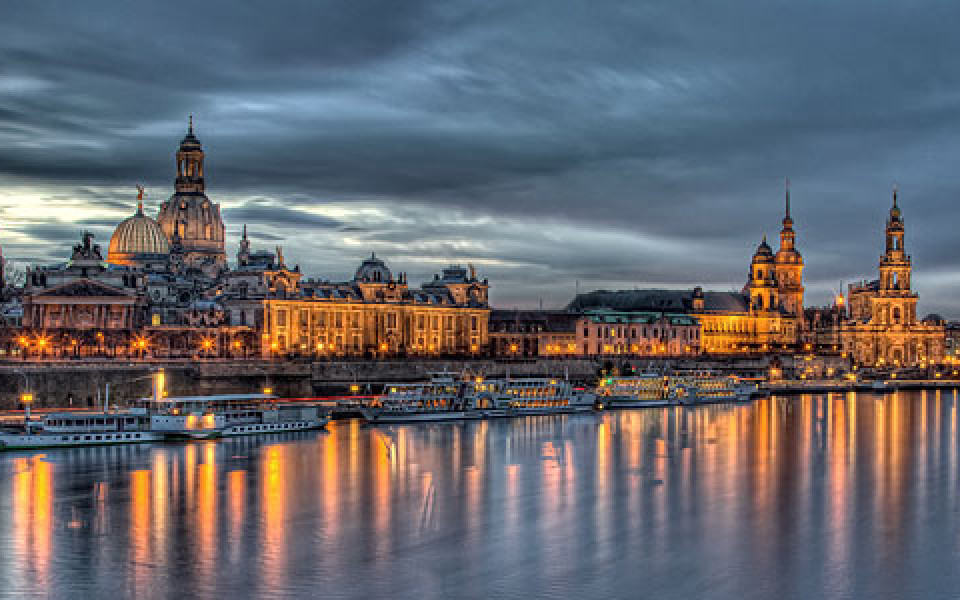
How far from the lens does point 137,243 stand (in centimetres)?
15850

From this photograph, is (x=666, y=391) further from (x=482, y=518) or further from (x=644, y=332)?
(x=482, y=518)

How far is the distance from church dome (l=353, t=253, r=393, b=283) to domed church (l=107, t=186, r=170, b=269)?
27.3 m

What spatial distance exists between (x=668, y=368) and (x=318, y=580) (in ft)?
381

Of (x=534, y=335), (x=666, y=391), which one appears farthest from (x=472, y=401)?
(x=534, y=335)

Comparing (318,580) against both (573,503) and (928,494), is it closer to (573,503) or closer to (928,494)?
(573,503)

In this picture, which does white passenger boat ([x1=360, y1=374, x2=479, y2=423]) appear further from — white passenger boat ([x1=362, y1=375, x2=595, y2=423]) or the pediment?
the pediment

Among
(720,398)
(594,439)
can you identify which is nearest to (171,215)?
(720,398)

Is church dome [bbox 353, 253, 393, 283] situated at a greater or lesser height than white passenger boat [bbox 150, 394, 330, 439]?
greater

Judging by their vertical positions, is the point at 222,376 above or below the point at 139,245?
below

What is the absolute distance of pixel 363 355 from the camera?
135 metres

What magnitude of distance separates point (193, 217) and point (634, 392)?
247 feet

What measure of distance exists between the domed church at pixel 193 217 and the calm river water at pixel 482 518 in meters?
88.2

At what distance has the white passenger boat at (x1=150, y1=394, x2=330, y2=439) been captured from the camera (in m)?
79.4

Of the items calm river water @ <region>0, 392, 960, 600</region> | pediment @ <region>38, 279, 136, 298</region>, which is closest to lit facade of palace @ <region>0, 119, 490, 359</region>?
pediment @ <region>38, 279, 136, 298</region>
